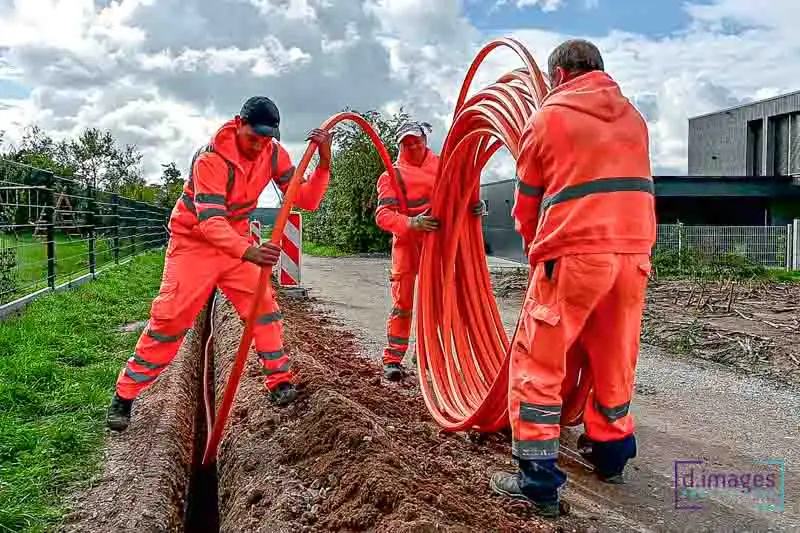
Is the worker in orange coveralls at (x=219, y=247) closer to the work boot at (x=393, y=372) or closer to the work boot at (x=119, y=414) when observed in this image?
the work boot at (x=119, y=414)

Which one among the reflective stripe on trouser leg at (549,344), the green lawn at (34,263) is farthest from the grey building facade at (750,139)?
the reflective stripe on trouser leg at (549,344)

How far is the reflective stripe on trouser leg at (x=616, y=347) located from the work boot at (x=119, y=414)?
2.68 meters

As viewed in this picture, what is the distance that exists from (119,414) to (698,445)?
11.5 feet

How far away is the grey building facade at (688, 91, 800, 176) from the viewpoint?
27.2 metres

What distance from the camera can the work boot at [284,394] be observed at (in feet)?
15.3

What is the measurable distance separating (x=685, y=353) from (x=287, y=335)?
159 inches

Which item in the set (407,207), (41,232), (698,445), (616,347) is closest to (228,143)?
(407,207)

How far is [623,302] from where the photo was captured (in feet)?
10.7

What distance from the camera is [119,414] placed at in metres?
4.36

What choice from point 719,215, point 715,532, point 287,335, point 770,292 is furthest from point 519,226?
point 719,215

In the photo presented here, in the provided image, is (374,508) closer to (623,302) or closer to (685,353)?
Answer: (623,302)

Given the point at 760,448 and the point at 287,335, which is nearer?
the point at 760,448

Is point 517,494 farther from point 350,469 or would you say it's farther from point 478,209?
point 478,209

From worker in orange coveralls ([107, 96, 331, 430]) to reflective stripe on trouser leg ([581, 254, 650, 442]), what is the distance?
183 cm
